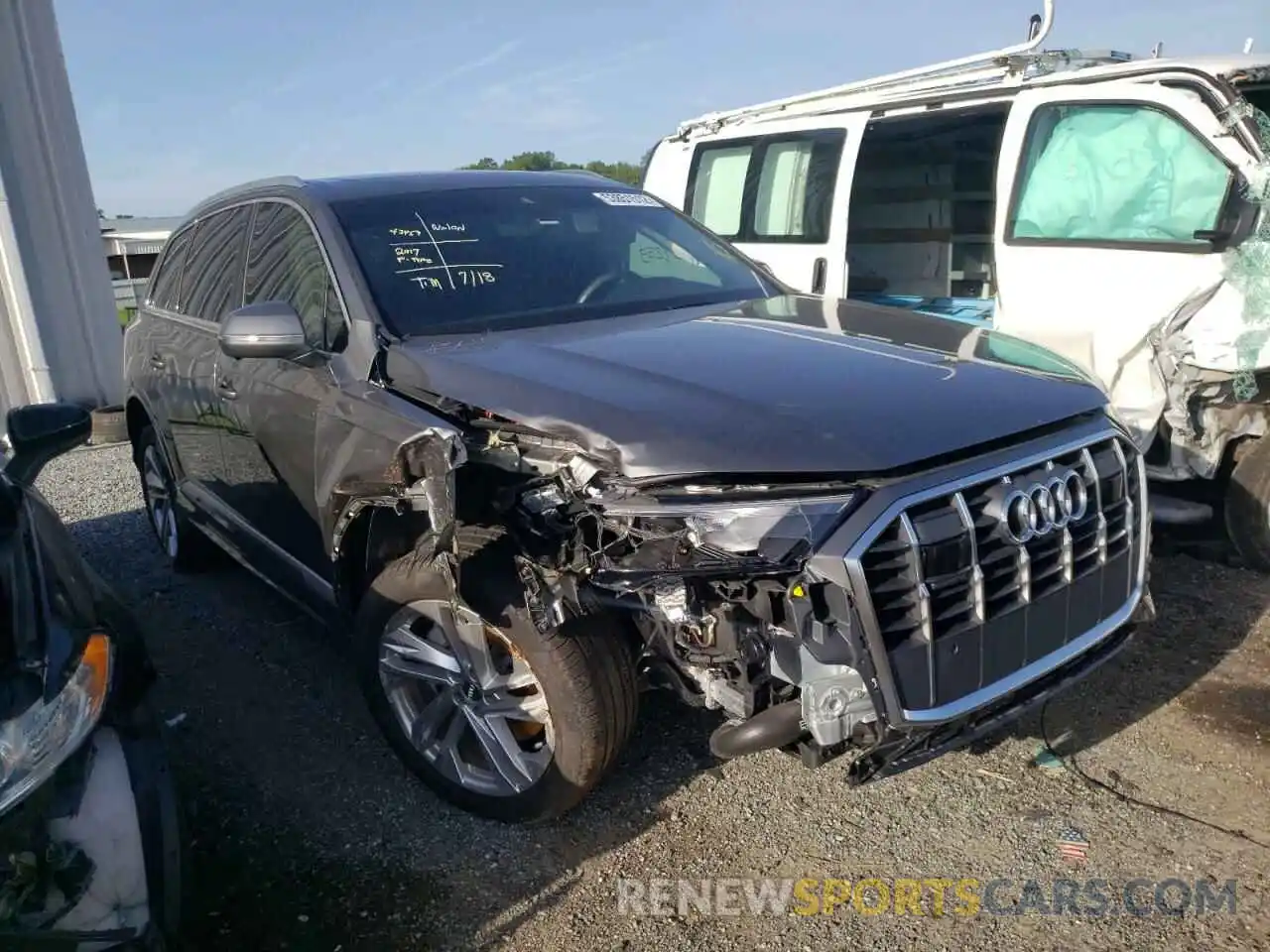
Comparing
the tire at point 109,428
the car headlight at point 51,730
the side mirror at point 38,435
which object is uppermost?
the side mirror at point 38,435

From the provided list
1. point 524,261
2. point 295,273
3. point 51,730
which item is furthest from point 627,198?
point 51,730

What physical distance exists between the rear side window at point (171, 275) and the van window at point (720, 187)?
3.30 m

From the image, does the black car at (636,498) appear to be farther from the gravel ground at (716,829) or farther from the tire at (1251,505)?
the tire at (1251,505)

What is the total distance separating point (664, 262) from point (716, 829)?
2.15 metres

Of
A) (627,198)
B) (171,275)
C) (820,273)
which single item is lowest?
(820,273)

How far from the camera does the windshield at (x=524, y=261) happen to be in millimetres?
3400

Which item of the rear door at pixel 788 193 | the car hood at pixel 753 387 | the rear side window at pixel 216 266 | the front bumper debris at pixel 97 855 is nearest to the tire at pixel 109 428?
the rear side window at pixel 216 266

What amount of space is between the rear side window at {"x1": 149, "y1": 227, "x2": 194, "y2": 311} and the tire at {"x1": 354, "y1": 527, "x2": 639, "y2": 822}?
2755 millimetres

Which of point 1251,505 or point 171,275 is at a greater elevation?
point 171,275

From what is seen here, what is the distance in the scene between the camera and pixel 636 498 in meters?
2.37

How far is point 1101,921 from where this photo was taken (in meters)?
2.53

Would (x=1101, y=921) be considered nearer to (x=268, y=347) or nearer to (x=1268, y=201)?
(x=268, y=347)

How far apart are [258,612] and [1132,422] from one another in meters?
4.09

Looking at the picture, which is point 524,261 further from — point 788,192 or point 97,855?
point 788,192
